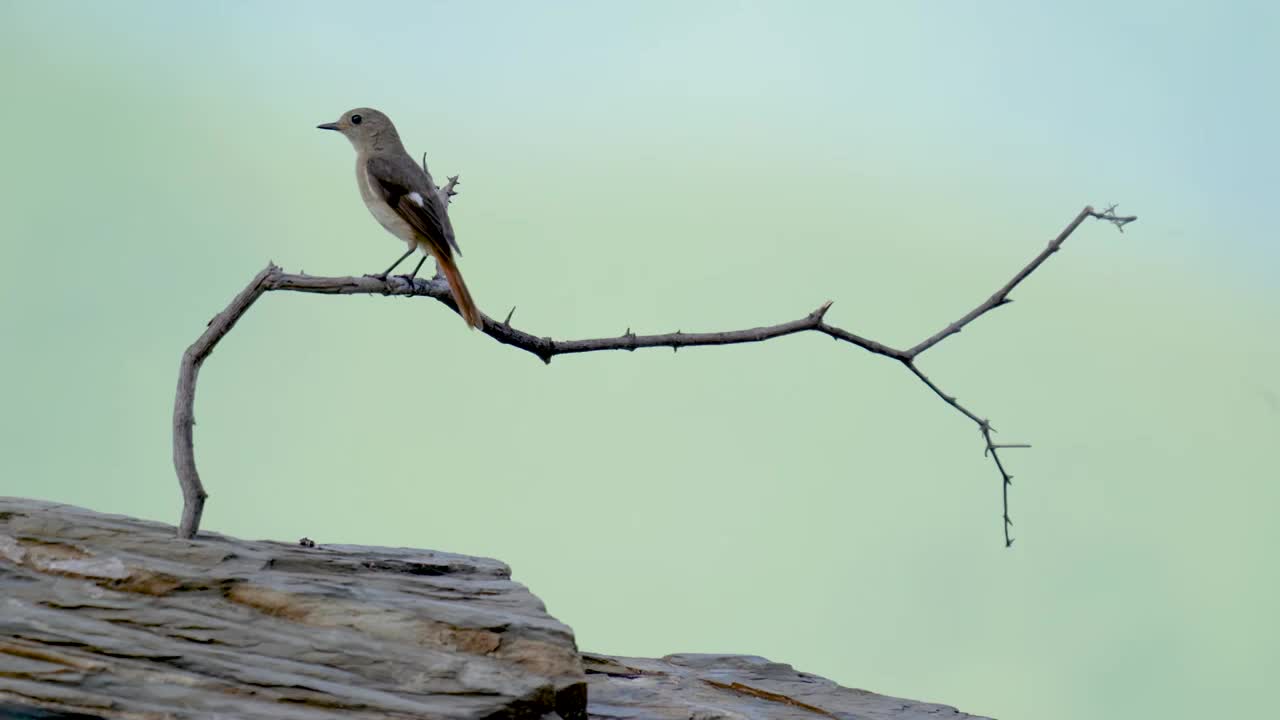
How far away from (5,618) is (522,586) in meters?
2.22

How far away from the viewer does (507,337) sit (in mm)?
6891

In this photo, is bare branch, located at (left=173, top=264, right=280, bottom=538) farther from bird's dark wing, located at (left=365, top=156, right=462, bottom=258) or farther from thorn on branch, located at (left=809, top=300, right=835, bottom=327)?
thorn on branch, located at (left=809, top=300, right=835, bottom=327)

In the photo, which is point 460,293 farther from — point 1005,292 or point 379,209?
point 1005,292

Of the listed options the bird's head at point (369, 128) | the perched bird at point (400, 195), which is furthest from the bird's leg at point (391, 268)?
the bird's head at point (369, 128)

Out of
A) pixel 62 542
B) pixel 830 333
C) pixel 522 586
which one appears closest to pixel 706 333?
pixel 830 333

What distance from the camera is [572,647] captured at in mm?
5574

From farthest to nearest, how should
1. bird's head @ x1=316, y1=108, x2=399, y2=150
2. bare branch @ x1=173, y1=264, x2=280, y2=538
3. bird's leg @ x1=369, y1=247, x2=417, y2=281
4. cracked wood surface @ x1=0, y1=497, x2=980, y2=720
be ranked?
bird's head @ x1=316, y1=108, x2=399, y2=150
bird's leg @ x1=369, y1=247, x2=417, y2=281
bare branch @ x1=173, y1=264, x2=280, y2=538
cracked wood surface @ x1=0, y1=497, x2=980, y2=720

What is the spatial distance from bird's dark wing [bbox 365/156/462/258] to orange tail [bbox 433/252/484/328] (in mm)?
43

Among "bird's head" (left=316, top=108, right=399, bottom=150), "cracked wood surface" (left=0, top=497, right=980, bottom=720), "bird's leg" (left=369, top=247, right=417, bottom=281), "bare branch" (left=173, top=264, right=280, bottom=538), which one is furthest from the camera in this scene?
"bird's head" (left=316, top=108, right=399, bottom=150)

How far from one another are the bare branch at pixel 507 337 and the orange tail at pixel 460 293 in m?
0.08

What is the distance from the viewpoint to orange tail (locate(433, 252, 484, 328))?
6.76 meters

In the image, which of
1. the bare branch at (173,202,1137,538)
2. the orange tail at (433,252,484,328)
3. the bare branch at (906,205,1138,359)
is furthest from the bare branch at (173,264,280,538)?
the bare branch at (906,205,1138,359)

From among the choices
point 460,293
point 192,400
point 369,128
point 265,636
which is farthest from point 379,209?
point 265,636

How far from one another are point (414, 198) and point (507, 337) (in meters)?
0.96
